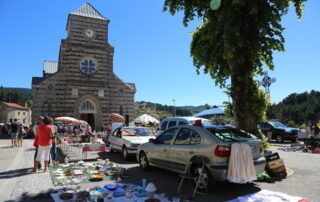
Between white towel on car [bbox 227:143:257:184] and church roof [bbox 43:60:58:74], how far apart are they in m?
37.6

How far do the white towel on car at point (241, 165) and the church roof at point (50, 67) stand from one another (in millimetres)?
37557

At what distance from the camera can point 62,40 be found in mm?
27422

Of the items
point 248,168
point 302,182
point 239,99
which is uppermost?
point 239,99

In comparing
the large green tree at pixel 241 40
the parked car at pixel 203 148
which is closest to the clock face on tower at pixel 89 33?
the large green tree at pixel 241 40

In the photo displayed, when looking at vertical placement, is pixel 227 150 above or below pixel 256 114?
below

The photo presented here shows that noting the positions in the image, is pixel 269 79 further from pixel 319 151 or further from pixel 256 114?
pixel 256 114

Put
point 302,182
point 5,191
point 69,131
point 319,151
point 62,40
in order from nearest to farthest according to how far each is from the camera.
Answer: point 5,191 < point 302,182 < point 319,151 < point 69,131 < point 62,40

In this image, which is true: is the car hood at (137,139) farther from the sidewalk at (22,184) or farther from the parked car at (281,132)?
the parked car at (281,132)

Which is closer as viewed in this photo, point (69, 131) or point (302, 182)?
point (302, 182)

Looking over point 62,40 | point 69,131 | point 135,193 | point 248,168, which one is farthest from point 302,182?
point 62,40

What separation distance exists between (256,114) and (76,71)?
24749mm

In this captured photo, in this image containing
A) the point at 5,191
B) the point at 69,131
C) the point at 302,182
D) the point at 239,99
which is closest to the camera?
the point at 5,191

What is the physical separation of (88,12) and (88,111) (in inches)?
553

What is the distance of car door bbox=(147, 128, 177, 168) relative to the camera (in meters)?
6.91
